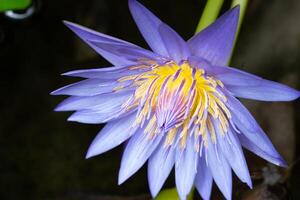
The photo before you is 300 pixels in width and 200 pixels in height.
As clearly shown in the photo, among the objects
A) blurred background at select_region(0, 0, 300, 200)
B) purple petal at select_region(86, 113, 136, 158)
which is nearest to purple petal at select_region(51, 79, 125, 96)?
purple petal at select_region(86, 113, 136, 158)

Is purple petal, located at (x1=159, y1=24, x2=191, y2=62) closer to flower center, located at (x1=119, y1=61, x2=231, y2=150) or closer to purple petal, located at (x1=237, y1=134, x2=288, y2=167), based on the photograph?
flower center, located at (x1=119, y1=61, x2=231, y2=150)

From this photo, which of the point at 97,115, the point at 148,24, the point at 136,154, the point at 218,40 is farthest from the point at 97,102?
the point at 218,40

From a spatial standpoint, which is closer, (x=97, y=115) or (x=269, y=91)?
(x=269, y=91)

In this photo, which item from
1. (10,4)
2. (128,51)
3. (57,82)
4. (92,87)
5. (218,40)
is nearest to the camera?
(218,40)

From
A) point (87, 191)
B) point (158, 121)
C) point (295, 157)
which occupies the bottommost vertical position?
point (87, 191)

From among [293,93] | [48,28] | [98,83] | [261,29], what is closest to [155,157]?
[98,83]

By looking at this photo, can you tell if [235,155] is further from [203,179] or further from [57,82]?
[57,82]

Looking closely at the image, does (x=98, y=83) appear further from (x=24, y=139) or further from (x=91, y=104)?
(x=24, y=139)
